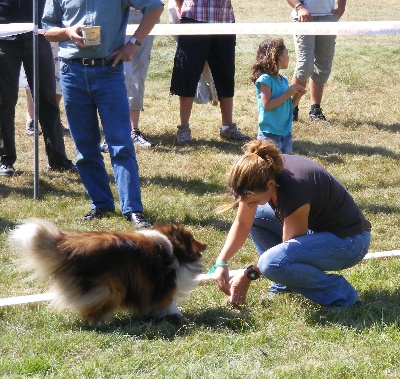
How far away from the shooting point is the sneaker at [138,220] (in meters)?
5.61

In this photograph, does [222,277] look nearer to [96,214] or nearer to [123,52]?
[96,214]

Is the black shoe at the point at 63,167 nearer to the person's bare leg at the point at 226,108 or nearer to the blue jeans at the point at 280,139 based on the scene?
the blue jeans at the point at 280,139

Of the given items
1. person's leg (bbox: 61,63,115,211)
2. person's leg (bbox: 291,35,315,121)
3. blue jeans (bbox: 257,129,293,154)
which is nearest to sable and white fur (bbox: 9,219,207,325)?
person's leg (bbox: 61,63,115,211)

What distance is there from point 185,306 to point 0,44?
11.3 ft

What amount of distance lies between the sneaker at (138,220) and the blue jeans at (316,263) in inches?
57.6

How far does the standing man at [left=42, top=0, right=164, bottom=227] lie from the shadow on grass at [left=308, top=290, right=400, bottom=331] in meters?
1.87

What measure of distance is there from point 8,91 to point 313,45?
351 centimetres

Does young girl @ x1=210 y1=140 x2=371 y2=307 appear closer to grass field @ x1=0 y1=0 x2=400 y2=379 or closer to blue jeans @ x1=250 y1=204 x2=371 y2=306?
blue jeans @ x1=250 y1=204 x2=371 y2=306

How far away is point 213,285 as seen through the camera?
467 centimetres

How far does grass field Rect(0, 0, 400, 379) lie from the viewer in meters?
3.56

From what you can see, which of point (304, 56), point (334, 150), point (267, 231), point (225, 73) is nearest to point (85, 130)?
point (267, 231)

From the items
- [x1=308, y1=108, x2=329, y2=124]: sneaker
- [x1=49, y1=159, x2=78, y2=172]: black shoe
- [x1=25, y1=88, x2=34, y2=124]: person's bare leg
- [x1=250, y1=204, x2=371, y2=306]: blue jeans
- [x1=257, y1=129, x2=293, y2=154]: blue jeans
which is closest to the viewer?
[x1=250, y1=204, x2=371, y2=306]: blue jeans

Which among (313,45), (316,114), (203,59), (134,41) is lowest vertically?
(316,114)

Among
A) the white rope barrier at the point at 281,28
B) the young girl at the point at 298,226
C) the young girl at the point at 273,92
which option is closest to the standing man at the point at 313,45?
the white rope barrier at the point at 281,28
